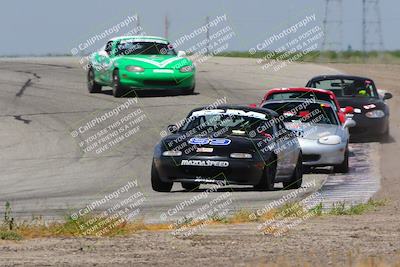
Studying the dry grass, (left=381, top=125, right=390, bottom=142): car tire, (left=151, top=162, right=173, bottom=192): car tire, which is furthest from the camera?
(left=381, top=125, right=390, bottom=142): car tire

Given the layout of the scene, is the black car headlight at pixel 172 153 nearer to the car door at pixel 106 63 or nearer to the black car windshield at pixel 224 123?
the black car windshield at pixel 224 123

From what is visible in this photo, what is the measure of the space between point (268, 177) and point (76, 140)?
25.5ft

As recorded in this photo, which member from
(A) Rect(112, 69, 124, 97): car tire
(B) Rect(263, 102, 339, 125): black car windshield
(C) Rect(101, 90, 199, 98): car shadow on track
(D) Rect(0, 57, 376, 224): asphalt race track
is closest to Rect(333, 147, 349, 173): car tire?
(D) Rect(0, 57, 376, 224): asphalt race track

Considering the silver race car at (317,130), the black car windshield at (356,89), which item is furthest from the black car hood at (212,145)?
the black car windshield at (356,89)

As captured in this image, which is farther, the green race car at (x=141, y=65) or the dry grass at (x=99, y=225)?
the green race car at (x=141, y=65)

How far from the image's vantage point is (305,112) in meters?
21.2

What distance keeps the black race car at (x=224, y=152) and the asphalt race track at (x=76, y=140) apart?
26 cm

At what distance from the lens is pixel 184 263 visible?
9711 mm

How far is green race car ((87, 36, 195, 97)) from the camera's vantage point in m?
30.1

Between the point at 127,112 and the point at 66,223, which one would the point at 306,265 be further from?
the point at 127,112

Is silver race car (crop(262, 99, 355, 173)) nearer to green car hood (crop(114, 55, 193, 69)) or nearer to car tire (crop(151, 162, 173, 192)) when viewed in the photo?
car tire (crop(151, 162, 173, 192))

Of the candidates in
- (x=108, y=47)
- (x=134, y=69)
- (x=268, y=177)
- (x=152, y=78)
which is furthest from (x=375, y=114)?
(x=268, y=177)

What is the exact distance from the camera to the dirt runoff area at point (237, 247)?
32.1 feet

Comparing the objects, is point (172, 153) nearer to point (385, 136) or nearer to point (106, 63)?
point (385, 136)
